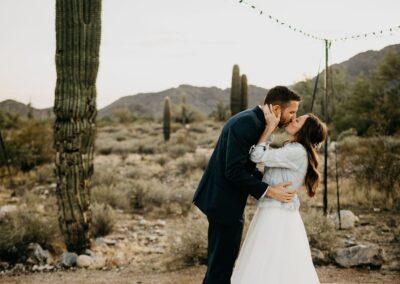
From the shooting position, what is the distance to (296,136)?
3.90 meters

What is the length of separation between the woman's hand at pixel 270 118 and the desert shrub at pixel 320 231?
12.5 feet

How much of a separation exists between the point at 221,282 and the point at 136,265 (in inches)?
122

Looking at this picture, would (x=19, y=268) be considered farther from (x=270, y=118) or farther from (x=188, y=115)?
(x=188, y=115)

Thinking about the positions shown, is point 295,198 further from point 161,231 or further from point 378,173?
point 378,173

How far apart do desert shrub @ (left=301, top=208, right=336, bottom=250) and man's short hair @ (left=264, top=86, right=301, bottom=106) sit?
3.83 meters

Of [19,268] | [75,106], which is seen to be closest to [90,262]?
[19,268]

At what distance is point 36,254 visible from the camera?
268 inches

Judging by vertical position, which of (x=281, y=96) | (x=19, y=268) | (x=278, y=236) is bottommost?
(x=19, y=268)

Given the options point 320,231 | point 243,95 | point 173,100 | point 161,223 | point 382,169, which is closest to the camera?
point 320,231

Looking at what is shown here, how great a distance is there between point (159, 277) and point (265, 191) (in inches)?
117

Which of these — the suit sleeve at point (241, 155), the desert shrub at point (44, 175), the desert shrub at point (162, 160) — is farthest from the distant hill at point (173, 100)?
the suit sleeve at point (241, 155)

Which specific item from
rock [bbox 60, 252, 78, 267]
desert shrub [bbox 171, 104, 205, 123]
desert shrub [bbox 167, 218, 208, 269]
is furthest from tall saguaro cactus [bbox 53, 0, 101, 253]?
desert shrub [bbox 171, 104, 205, 123]

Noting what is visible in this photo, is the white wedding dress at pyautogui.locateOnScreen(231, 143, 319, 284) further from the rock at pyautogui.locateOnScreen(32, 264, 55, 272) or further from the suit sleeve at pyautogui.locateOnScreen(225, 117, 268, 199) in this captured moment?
the rock at pyautogui.locateOnScreen(32, 264, 55, 272)

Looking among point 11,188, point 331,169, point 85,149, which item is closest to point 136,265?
point 85,149
